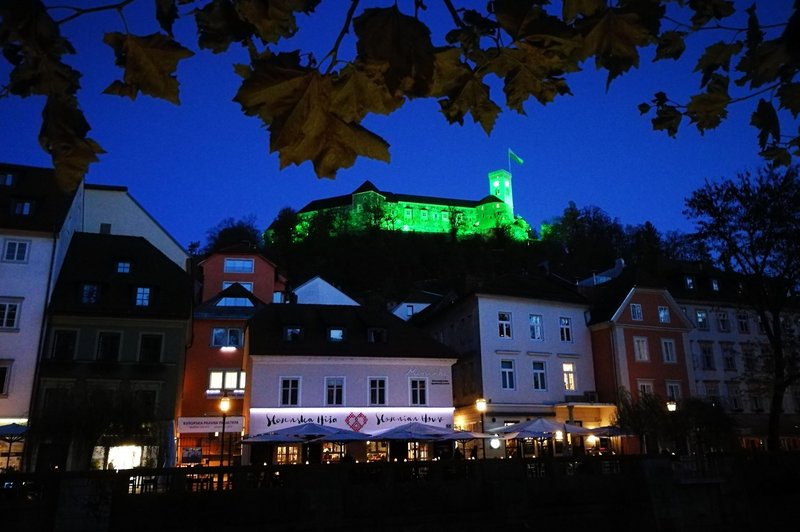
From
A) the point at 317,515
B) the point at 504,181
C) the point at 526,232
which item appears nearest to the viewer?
the point at 317,515

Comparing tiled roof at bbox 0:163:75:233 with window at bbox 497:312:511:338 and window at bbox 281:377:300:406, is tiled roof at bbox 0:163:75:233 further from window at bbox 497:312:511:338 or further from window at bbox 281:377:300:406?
window at bbox 497:312:511:338

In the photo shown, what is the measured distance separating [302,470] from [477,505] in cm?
542

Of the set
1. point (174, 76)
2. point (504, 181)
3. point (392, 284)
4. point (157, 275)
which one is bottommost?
point (174, 76)

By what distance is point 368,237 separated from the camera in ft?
344

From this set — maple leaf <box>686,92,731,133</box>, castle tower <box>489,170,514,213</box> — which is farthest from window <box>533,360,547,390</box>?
castle tower <box>489,170,514,213</box>

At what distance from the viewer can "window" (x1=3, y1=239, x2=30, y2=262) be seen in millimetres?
29406

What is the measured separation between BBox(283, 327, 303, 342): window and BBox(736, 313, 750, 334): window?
31.1 meters

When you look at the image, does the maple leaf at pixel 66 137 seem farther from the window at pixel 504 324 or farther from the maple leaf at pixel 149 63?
the window at pixel 504 324

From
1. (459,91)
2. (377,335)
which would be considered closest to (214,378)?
(377,335)

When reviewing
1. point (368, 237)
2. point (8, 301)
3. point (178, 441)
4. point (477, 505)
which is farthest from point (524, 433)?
point (368, 237)

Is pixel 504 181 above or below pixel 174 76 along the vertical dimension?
above

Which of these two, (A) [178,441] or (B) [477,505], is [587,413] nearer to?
(B) [477,505]

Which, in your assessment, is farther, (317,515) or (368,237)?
(368,237)

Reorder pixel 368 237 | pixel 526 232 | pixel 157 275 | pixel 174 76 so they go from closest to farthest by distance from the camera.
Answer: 1. pixel 174 76
2. pixel 157 275
3. pixel 368 237
4. pixel 526 232
